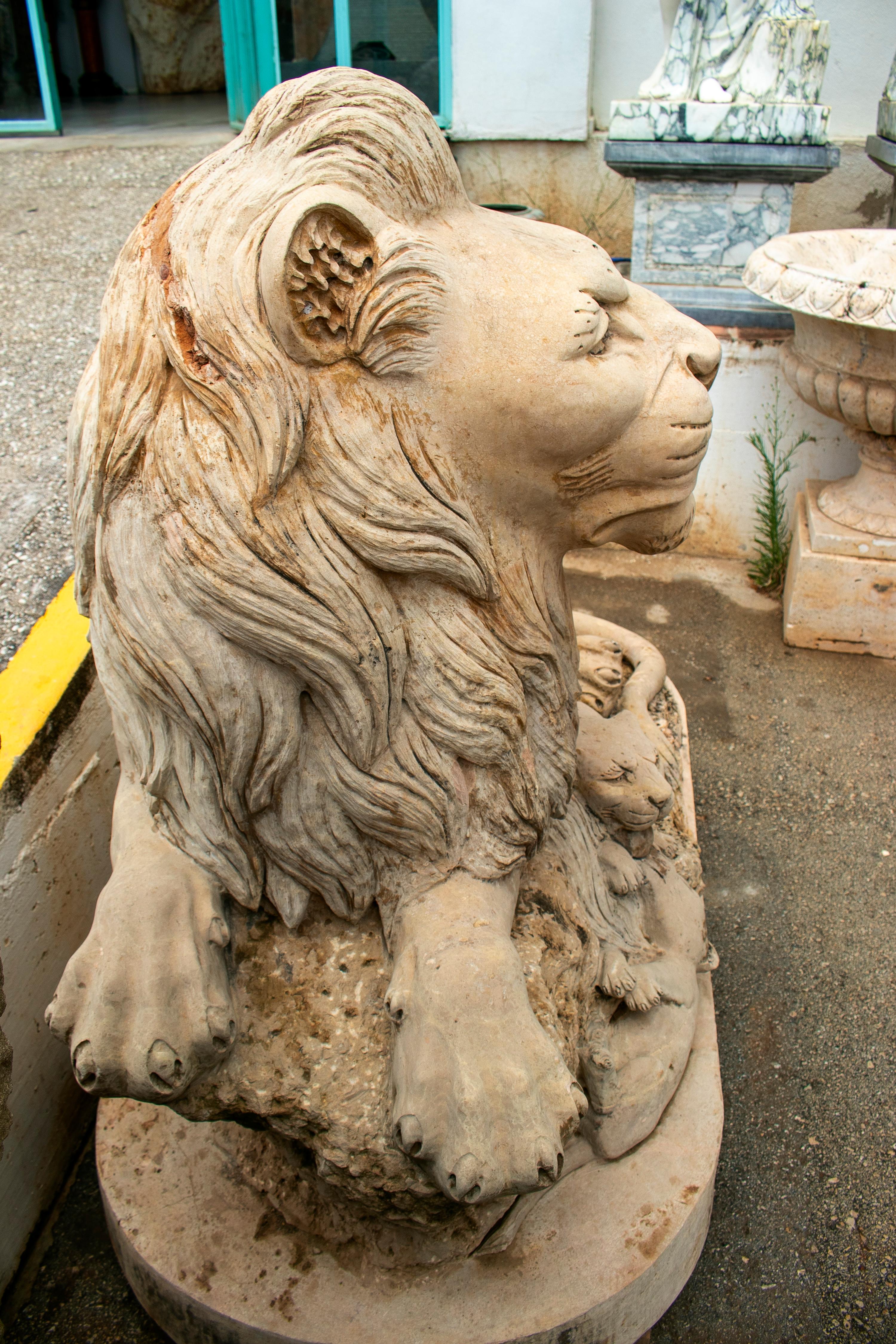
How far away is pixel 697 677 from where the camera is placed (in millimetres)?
3791

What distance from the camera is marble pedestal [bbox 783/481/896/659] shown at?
12.2 feet

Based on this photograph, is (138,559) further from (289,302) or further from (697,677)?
(697,677)

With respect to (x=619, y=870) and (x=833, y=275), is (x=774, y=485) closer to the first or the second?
(x=833, y=275)

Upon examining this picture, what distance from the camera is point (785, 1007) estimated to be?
2.57m

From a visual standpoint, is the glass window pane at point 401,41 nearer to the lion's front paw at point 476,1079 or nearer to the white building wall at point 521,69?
the white building wall at point 521,69

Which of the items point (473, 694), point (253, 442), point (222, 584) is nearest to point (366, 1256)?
point (473, 694)

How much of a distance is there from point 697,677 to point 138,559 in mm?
2870

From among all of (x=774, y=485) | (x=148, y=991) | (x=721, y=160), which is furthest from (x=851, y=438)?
(x=148, y=991)

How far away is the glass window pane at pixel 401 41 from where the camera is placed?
6.14 metres

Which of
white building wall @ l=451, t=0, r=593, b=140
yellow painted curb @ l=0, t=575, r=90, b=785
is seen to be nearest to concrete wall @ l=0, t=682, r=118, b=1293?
yellow painted curb @ l=0, t=575, r=90, b=785

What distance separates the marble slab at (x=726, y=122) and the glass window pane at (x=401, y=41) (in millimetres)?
2522

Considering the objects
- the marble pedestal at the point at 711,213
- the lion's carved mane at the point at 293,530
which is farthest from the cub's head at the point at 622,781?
the marble pedestal at the point at 711,213

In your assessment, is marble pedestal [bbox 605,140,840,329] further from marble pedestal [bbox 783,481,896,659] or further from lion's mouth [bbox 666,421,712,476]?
lion's mouth [bbox 666,421,712,476]

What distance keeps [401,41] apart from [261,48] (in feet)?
2.81
